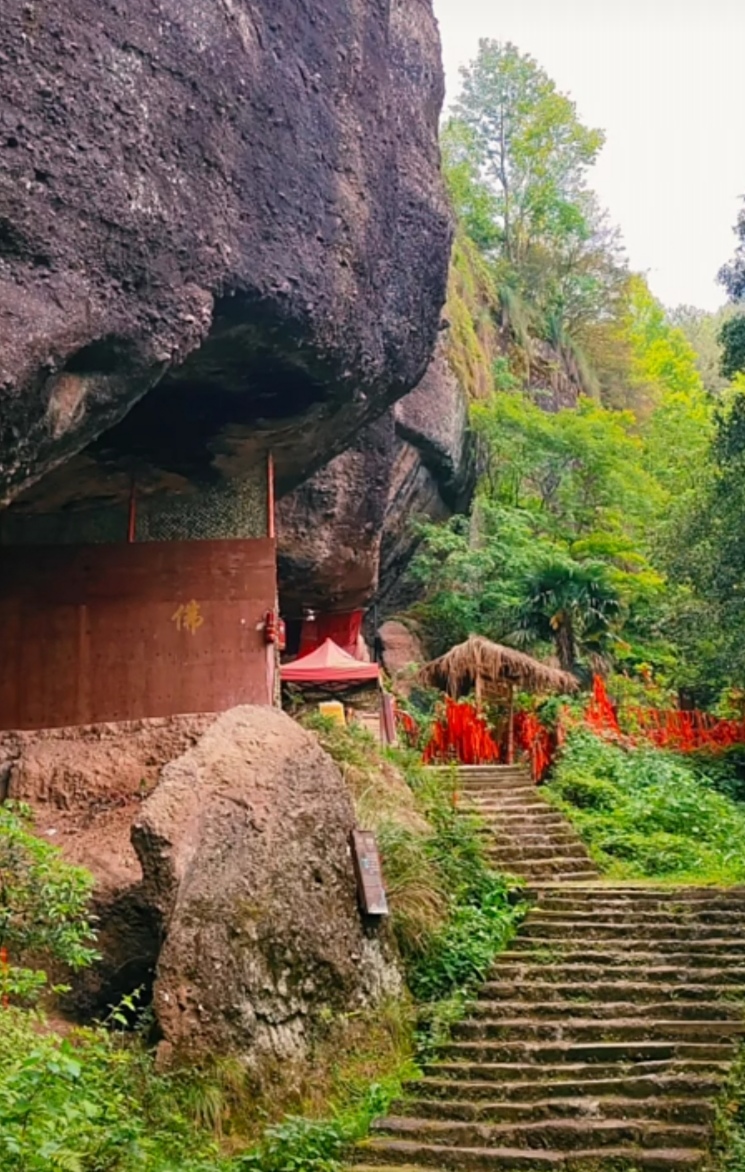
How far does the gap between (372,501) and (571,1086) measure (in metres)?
9.47

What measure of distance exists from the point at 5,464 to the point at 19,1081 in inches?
158

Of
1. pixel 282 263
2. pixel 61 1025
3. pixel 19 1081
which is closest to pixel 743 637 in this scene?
pixel 282 263

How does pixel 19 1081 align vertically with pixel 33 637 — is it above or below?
below

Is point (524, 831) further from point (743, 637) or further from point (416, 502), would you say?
point (416, 502)

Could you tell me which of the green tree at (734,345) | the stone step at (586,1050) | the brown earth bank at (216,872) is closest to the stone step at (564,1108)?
the stone step at (586,1050)

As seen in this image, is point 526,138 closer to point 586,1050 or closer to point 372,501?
point 372,501

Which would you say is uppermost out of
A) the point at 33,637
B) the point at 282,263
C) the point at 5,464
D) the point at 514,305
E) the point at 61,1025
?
the point at 514,305

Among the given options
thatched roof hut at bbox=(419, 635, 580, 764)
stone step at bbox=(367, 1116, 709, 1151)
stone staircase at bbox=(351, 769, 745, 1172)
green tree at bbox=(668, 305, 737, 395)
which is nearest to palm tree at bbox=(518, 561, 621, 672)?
thatched roof hut at bbox=(419, 635, 580, 764)

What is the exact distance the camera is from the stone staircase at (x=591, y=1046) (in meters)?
7.53

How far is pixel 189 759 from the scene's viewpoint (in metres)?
8.49

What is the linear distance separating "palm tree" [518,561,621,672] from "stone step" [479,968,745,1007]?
451 inches

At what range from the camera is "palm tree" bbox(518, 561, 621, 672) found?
21.0 meters

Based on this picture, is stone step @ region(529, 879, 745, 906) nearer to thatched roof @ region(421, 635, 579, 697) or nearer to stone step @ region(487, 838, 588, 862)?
stone step @ region(487, 838, 588, 862)

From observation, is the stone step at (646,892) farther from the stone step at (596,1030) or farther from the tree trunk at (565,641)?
the tree trunk at (565,641)
